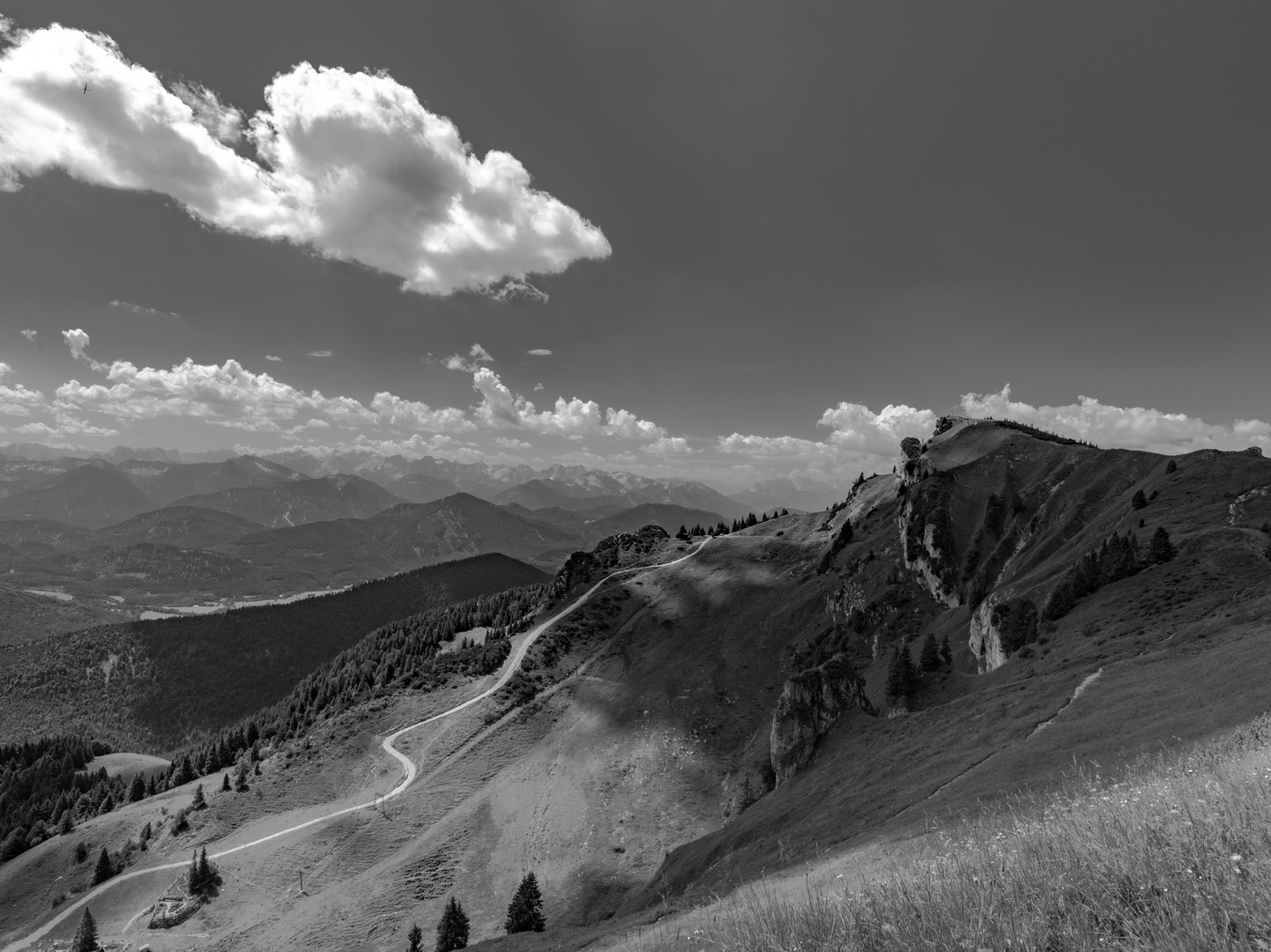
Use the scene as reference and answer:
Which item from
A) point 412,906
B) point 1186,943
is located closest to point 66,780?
point 412,906

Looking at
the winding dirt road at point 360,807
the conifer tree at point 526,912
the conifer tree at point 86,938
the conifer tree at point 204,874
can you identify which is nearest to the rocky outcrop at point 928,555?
the conifer tree at point 526,912

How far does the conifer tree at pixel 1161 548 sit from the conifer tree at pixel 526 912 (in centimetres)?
7943

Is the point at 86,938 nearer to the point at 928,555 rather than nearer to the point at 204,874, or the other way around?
the point at 204,874

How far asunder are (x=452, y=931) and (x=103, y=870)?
71.7 m

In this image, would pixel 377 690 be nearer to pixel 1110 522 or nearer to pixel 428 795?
pixel 428 795

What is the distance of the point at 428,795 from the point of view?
8762 centimetres

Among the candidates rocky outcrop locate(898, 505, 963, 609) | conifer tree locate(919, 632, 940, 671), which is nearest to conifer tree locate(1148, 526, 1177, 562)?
conifer tree locate(919, 632, 940, 671)

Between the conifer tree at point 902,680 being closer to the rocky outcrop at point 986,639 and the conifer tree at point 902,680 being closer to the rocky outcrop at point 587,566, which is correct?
the rocky outcrop at point 986,639

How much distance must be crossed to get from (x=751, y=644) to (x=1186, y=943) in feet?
447

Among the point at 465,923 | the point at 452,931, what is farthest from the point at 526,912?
the point at 452,931

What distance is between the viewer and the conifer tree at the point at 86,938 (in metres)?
64.9

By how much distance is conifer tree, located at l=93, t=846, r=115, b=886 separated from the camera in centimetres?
8456

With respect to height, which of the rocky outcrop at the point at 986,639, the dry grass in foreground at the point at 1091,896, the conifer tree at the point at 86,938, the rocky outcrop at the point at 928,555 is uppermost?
the dry grass in foreground at the point at 1091,896

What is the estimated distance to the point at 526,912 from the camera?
59438mm
